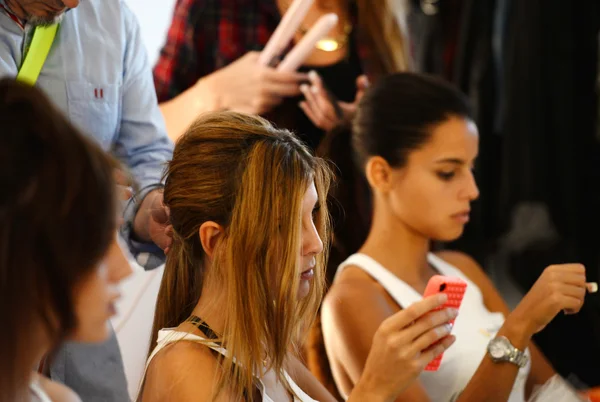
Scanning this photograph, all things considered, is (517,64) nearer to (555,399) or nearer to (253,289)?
(555,399)

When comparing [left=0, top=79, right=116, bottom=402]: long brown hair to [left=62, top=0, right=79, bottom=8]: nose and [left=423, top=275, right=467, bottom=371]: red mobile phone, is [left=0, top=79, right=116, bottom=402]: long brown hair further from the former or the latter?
[left=423, top=275, right=467, bottom=371]: red mobile phone

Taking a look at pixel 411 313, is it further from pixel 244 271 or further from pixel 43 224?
pixel 43 224

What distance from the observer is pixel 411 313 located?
3.73 ft

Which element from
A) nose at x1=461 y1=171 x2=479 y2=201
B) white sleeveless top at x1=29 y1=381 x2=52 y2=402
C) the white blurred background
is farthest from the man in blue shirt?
nose at x1=461 y1=171 x2=479 y2=201

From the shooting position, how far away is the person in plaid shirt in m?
1.80

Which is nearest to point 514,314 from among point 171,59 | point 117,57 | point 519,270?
point 117,57

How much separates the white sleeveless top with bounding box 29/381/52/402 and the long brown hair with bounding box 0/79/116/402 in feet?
0.23

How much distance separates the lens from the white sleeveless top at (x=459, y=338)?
1.51m

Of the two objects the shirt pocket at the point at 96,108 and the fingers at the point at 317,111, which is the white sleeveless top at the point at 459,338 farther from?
the shirt pocket at the point at 96,108

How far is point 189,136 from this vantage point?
114 centimetres

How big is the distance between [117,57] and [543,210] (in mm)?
1577

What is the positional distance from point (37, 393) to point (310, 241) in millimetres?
416

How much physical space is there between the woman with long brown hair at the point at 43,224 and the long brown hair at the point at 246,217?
333mm

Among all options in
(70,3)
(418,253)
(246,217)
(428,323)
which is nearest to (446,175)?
(418,253)
